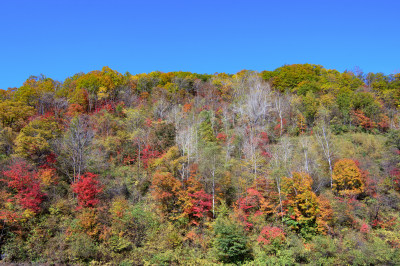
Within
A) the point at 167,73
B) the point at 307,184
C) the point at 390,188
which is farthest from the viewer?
the point at 167,73

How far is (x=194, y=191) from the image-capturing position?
87.4ft

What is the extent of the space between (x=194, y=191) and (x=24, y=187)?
56.1ft

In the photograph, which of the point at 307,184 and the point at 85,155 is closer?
the point at 307,184

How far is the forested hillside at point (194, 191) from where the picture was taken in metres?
22.8

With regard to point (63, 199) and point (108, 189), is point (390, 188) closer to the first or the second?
point (108, 189)

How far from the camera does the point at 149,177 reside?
1215 inches

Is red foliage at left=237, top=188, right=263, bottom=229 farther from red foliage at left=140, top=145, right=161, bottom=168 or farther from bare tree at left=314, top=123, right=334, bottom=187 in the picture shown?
red foliage at left=140, top=145, right=161, bottom=168

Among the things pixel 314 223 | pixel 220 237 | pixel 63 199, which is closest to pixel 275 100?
pixel 314 223

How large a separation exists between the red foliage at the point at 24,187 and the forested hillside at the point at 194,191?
0.37 ft

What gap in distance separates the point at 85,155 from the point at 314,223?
2676 cm

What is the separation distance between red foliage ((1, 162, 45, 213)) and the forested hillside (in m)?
0.11

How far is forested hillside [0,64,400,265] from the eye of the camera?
74.8 feet

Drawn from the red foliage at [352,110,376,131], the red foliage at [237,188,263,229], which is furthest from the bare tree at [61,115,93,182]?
the red foliage at [352,110,376,131]

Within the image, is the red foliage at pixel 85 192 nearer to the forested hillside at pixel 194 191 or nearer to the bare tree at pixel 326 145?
the forested hillside at pixel 194 191
